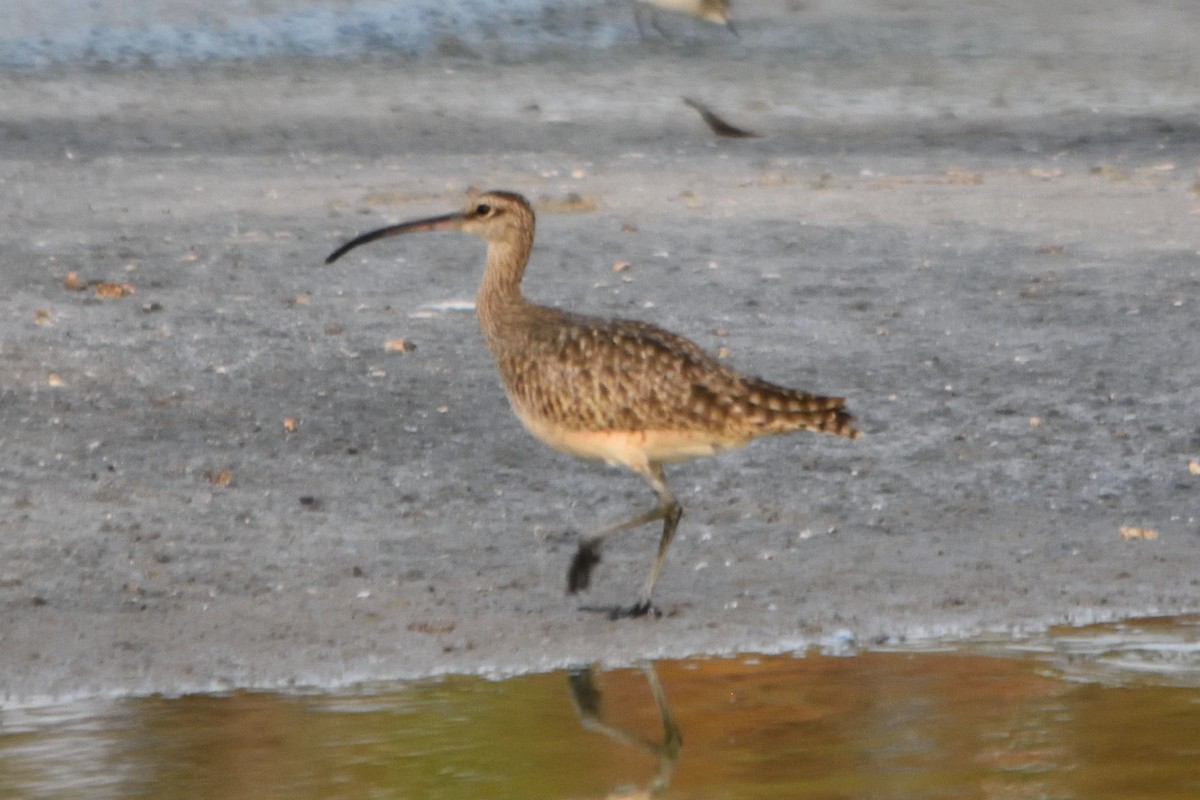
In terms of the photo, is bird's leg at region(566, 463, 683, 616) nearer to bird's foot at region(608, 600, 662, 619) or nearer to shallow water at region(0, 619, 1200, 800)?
bird's foot at region(608, 600, 662, 619)

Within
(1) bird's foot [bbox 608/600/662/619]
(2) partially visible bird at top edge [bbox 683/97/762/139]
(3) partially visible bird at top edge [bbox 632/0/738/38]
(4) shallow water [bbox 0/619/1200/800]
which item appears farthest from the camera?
(3) partially visible bird at top edge [bbox 632/0/738/38]

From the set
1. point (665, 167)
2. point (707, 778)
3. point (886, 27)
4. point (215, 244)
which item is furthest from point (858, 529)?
point (886, 27)

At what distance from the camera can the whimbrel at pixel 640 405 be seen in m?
6.54

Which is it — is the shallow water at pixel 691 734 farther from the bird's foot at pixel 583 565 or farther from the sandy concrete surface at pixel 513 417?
the bird's foot at pixel 583 565

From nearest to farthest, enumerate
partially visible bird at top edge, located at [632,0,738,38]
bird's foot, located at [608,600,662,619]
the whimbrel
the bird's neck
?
bird's foot, located at [608,600,662,619]
the whimbrel
the bird's neck
partially visible bird at top edge, located at [632,0,738,38]

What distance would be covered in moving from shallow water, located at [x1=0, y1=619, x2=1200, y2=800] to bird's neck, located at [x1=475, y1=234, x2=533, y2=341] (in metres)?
1.49

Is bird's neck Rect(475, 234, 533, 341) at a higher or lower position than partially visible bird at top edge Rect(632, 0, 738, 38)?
higher

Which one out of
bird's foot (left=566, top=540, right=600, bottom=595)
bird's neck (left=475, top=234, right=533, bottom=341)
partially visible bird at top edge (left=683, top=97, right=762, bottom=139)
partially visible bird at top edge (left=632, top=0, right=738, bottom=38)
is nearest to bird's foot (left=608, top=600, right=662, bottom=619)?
bird's foot (left=566, top=540, right=600, bottom=595)

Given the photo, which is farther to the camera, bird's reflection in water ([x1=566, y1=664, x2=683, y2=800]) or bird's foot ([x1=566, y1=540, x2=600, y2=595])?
bird's foot ([x1=566, y1=540, x2=600, y2=595])

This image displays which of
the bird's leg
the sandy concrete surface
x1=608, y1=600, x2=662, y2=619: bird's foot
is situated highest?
the bird's leg

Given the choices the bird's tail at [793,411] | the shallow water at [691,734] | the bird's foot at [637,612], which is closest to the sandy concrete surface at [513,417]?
the bird's foot at [637,612]

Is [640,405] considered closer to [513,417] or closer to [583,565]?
→ [583,565]

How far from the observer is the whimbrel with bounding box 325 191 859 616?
6.54m

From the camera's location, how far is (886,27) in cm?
2297
